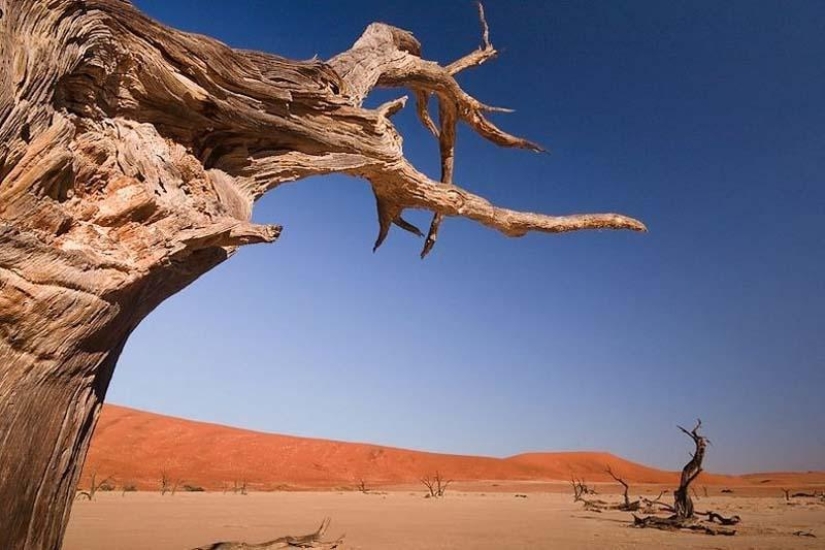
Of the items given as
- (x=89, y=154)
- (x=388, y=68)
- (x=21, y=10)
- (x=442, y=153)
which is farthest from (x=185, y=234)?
→ (x=442, y=153)

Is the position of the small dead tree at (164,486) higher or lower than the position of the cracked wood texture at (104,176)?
lower

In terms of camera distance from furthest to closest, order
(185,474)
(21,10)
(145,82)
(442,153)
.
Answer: (185,474)
(442,153)
(145,82)
(21,10)

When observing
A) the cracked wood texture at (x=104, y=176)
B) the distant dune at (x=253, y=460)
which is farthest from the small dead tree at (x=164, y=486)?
the cracked wood texture at (x=104, y=176)

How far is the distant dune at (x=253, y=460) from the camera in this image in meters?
31.0

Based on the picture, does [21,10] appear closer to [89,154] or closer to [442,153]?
[89,154]

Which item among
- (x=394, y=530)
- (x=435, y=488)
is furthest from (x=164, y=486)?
(x=435, y=488)

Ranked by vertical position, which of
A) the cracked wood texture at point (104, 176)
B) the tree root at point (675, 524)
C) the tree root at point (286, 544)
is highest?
the cracked wood texture at point (104, 176)

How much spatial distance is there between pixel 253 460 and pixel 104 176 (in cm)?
3814

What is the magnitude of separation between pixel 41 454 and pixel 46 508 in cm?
30

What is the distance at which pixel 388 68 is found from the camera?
4980mm

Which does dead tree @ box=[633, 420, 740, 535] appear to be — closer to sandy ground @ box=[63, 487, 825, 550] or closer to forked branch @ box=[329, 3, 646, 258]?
sandy ground @ box=[63, 487, 825, 550]

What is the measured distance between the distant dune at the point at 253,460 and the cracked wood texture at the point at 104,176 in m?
25.4

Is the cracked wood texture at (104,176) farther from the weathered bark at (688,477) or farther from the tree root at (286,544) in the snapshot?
the weathered bark at (688,477)

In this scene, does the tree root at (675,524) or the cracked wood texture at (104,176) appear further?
the tree root at (675,524)
